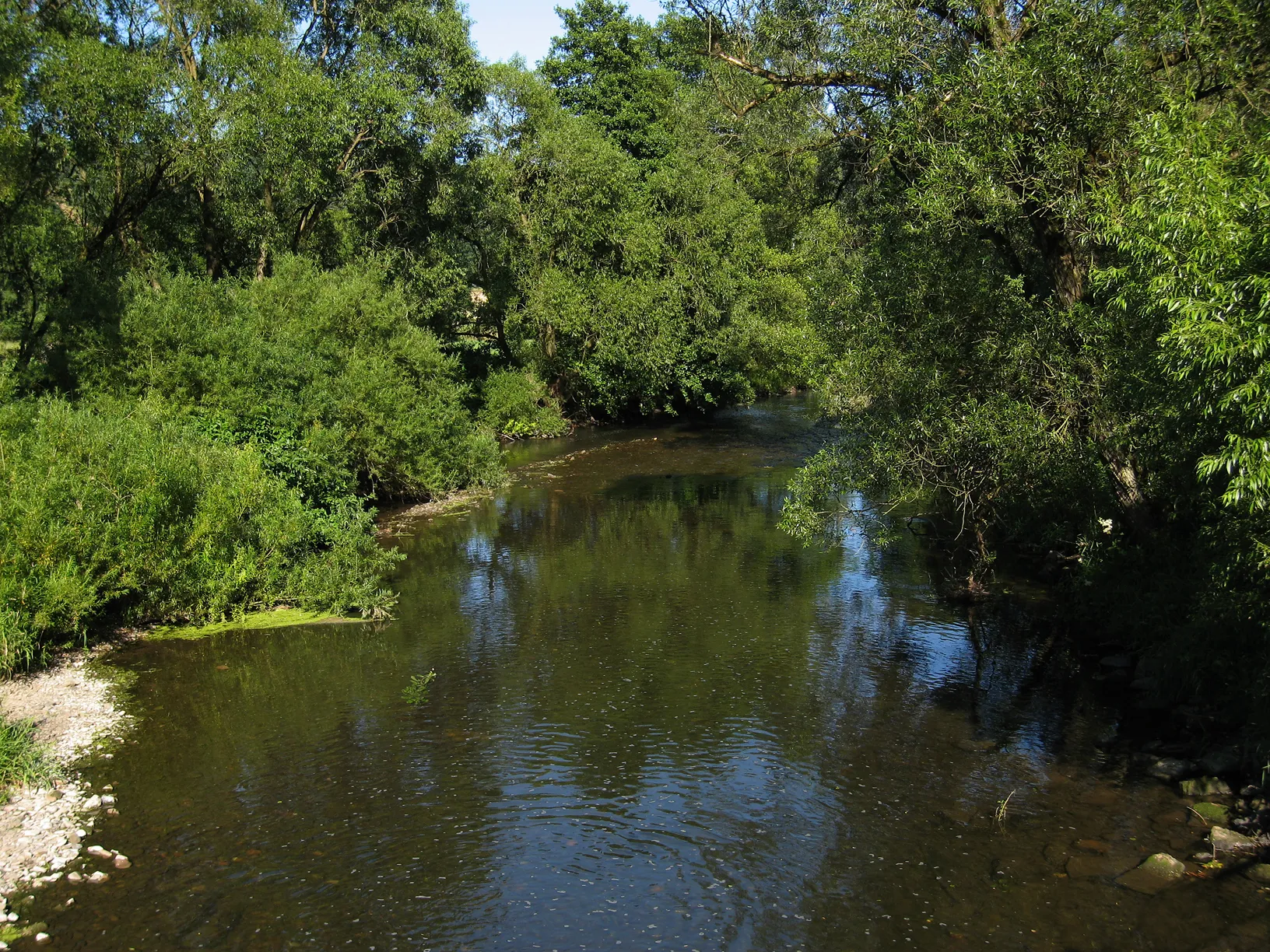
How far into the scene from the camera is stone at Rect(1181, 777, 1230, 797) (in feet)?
37.7

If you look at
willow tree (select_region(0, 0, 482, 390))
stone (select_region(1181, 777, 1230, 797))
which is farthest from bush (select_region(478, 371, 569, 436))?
stone (select_region(1181, 777, 1230, 797))

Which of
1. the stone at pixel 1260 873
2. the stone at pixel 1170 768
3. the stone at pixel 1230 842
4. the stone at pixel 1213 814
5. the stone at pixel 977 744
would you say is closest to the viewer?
the stone at pixel 1260 873

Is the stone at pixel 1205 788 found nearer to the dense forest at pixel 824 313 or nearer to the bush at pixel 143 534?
the dense forest at pixel 824 313

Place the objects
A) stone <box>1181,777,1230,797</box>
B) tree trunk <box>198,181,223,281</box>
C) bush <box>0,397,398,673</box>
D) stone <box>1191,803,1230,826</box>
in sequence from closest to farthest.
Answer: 1. stone <box>1191,803,1230,826</box>
2. stone <box>1181,777,1230,797</box>
3. bush <box>0,397,398,673</box>
4. tree trunk <box>198,181,223,281</box>

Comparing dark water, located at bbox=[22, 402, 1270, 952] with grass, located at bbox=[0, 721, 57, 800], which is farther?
grass, located at bbox=[0, 721, 57, 800]

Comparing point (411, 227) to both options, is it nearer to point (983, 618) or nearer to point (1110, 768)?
point (983, 618)

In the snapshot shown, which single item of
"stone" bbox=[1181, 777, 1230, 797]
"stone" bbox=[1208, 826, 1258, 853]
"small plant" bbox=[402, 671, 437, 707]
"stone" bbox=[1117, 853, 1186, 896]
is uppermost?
"small plant" bbox=[402, 671, 437, 707]

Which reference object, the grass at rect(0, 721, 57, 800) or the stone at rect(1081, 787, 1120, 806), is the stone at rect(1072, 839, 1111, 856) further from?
the grass at rect(0, 721, 57, 800)

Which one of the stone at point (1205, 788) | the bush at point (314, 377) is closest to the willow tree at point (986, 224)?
the stone at point (1205, 788)

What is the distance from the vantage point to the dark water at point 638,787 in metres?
9.63

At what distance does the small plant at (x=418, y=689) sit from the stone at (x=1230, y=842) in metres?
10.9

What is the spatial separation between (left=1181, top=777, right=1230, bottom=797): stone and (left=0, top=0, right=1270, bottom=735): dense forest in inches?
36.4

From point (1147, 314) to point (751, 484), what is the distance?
21.1 metres

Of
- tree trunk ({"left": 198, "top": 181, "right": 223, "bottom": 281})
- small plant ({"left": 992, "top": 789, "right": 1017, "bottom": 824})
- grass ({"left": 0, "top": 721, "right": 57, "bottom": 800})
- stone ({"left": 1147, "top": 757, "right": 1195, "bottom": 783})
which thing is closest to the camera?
small plant ({"left": 992, "top": 789, "right": 1017, "bottom": 824})
